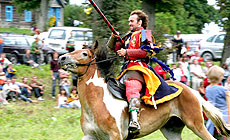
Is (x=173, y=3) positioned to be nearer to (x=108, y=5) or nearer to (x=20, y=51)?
(x=108, y=5)

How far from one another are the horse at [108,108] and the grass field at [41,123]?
223cm

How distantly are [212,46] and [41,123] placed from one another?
14018 millimetres

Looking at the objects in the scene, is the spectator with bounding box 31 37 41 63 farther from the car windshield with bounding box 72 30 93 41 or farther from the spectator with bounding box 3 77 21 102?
the spectator with bounding box 3 77 21 102

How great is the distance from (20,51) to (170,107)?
12266 mm

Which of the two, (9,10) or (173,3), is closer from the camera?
(173,3)

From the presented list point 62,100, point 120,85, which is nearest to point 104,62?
point 120,85

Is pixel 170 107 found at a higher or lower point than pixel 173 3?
lower

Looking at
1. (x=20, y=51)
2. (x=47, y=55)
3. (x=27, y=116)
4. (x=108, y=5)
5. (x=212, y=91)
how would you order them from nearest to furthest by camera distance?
(x=212, y=91)
(x=27, y=116)
(x=108, y=5)
(x=20, y=51)
(x=47, y=55)

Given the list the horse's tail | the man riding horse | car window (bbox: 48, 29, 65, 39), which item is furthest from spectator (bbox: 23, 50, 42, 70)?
the horse's tail

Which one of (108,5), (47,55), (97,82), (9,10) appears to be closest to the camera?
(97,82)

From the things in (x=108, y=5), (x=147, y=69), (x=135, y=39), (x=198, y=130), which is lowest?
(x=198, y=130)

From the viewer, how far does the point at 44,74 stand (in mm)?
16125

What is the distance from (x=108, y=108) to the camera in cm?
558

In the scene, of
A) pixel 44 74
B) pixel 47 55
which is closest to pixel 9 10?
pixel 47 55
